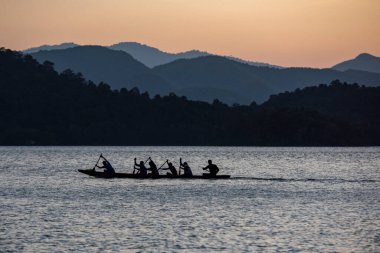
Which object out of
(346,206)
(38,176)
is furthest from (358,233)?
(38,176)

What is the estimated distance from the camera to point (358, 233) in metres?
41.2

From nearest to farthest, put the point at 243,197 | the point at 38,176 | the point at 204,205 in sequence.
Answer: the point at 204,205, the point at 243,197, the point at 38,176

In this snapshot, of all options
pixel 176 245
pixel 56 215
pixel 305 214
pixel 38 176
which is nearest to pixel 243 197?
pixel 305 214

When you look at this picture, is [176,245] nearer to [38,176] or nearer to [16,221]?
[16,221]

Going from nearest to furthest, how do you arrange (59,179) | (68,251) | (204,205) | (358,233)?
(68,251) < (358,233) < (204,205) < (59,179)

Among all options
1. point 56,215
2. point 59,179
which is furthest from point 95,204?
point 59,179

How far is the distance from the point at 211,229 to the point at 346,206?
16.5m

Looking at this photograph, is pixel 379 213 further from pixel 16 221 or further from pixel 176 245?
pixel 16 221

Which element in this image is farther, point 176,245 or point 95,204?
point 95,204

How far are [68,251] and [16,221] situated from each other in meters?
10.4

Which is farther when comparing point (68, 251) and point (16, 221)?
point (16, 221)

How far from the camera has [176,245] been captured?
122 ft

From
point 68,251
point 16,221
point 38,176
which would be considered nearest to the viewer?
point 68,251

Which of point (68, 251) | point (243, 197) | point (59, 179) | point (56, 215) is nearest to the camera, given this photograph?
point (68, 251)
